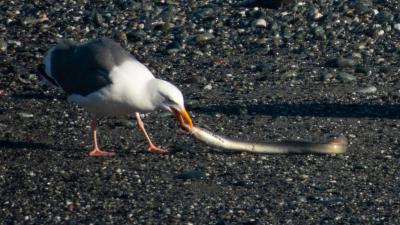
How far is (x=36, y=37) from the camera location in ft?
38.0

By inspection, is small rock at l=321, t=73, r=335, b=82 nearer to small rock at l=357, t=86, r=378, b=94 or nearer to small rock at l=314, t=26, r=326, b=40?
small rock at l=357, t=86, r=378, b=94

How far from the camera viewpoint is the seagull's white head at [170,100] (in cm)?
751

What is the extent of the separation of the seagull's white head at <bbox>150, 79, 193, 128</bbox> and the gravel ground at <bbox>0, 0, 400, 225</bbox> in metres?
0.32

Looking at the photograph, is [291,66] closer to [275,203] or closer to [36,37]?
[36,37]

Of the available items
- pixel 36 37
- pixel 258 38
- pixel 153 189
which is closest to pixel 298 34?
pixel 258 38

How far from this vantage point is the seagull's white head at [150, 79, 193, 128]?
24.6 ft

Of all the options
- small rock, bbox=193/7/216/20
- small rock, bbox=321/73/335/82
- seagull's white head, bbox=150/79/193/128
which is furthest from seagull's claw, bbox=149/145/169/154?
small rock, bbox=193/7/216/20

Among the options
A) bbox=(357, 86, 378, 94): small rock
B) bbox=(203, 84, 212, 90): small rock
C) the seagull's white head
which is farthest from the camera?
bbox=(203, 84, 212, 90): small rock

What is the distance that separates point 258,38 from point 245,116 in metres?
2.63

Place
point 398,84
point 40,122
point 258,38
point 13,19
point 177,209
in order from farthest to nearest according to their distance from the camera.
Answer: point 13,19 → point 258,38 → point 398,84 → point 40,122 → point 177,209

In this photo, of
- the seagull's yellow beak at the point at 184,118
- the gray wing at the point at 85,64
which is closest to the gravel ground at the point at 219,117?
the seagull's yellow beak at the point at 184,118

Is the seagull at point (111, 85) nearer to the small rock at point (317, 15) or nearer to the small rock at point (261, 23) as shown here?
the small rock at point (261, 23)

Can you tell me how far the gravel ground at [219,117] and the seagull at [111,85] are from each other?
335mm

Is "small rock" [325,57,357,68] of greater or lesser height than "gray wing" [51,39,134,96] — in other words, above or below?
below
